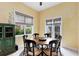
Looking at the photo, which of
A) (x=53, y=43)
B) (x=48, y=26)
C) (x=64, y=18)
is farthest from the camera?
(x=48, y=26)

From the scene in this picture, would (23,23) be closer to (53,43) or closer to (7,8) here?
(7,8)

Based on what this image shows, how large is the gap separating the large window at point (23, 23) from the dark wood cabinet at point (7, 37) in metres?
0.12

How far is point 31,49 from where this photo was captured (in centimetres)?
218

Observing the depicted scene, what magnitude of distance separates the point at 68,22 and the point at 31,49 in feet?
3.16

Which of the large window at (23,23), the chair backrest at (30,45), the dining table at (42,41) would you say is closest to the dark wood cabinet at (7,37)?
the large window at (23,23)

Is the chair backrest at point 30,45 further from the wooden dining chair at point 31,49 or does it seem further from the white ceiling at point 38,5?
the white ceiling at point 38,5

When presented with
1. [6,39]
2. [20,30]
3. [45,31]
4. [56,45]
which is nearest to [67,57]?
[56,45]

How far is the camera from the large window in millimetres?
2136

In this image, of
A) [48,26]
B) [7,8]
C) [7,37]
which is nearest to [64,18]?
[48,26]

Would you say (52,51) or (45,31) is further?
(45,31)

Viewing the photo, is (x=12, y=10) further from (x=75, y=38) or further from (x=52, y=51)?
(x=75, y=38)

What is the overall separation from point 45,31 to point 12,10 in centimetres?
82

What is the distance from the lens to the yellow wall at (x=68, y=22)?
7.18 ft

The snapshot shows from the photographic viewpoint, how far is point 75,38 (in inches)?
86.7
